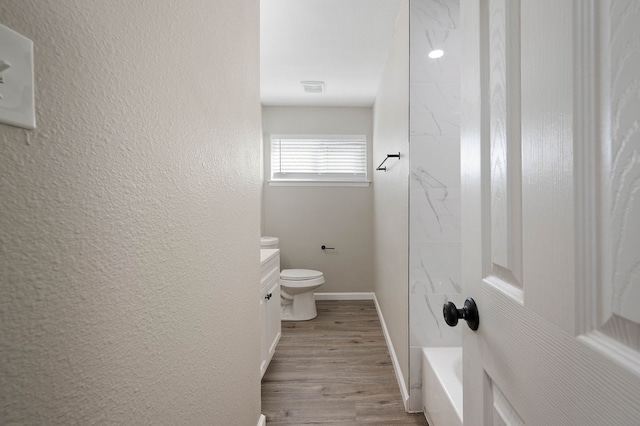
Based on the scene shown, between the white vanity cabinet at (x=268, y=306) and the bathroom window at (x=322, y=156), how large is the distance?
6.31ft

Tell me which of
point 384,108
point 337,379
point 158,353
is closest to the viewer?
point 158,353

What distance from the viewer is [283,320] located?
10.7 ft

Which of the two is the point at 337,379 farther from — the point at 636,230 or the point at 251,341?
the point at 636,230

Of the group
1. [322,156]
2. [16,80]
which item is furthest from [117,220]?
[322,156]

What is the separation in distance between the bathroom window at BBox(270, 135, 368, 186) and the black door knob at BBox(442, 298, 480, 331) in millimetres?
3431

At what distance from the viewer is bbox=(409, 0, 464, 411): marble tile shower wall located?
1.84 meters

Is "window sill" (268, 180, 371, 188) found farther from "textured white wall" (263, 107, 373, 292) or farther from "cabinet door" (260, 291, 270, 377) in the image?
"cabinet door" (260, 291, 270, 377)

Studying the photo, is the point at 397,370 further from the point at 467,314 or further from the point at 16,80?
the point at 16,80

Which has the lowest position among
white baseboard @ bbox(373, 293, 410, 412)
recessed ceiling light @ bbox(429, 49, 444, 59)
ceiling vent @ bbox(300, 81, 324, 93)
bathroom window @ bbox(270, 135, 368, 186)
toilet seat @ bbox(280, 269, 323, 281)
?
white baseboard @ bbox(373, 293, 410, 412)

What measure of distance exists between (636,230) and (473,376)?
535mm

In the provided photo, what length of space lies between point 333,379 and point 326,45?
8.28ft

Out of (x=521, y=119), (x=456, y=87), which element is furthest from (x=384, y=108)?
(x=521, y=119)

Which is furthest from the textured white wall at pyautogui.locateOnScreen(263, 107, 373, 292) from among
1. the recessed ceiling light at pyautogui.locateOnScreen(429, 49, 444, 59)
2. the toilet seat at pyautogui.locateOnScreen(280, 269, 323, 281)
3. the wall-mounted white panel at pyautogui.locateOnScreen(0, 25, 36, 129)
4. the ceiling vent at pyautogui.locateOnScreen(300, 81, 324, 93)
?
the wall-mounted white panel at pyautogui.locateOnScreen(0, 25, 36, 129)

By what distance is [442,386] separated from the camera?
1.51m
